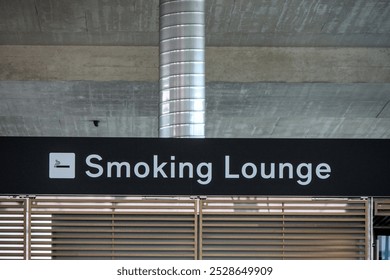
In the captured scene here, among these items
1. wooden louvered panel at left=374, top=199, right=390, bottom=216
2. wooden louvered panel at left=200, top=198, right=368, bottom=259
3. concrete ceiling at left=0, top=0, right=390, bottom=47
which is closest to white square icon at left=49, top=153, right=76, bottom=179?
wooden louvered panel at left=200, top=198, right=368, bottom=259

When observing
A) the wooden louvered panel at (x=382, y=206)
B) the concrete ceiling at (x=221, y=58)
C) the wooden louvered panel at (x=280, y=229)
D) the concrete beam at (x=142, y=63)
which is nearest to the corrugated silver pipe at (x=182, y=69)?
the concrete ceiling at (x=221, y=58)

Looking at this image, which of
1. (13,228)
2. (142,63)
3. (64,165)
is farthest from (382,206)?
(142,63)

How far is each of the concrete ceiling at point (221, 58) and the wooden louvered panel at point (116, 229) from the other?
922 cm

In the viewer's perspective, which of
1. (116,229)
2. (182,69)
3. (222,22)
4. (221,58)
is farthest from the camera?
(221,58)

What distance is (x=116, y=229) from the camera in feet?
29.3

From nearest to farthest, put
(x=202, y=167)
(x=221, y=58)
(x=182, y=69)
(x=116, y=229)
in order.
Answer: (x=202, y=167), (x=116, y=229), (x=182, y=69), (x=221, y=58)

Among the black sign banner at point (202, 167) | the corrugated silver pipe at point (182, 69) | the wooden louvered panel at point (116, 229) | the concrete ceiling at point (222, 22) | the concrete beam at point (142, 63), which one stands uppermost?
the concrete ceiling at point (222, 22)

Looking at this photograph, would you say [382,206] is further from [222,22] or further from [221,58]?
[221,58]

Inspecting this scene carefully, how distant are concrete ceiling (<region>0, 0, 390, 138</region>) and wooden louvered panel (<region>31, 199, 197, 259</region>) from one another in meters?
9.22

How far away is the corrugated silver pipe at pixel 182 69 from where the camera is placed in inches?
518

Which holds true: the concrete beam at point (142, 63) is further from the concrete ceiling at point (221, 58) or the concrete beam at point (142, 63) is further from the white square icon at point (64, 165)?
the white square icon at point (64, 165)

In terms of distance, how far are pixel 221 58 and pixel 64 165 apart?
11.2m

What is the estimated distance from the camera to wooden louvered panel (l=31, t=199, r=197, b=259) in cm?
890
